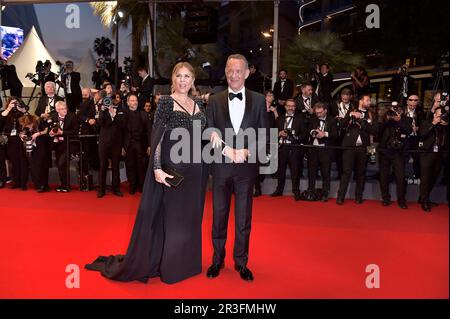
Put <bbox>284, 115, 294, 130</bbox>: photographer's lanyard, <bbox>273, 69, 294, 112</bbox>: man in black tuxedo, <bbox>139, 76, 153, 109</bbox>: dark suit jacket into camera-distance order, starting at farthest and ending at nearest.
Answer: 1. <bbox>273, 69, 294, 112</bbox>: man in black tuxedo
2. <bbox>139, 76, 153, 109</bbox>: dark suit jacket
3. <bbox>284, 115, 294, 130</bbox>: photographer's lanyard

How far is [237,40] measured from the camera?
2969cm

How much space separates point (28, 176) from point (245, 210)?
17.6ft

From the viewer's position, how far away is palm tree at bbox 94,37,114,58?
2063 cm

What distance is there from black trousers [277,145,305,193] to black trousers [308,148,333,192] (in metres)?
0.17

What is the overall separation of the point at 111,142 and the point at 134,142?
1.36 feet

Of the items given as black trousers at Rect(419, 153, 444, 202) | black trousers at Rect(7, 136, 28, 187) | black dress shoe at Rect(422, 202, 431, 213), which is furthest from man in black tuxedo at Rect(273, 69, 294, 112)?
black trousers at Rect(7, 136, 28, 187)

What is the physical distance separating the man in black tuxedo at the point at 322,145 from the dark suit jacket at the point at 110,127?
2965 mm

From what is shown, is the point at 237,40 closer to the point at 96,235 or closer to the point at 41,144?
the point at 41,144

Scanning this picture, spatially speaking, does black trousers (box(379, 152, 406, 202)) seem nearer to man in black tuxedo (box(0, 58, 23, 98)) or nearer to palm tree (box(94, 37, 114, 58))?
man in black tuxedo (box(0, 58, 23, 98))

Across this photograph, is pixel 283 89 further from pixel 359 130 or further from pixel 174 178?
pixel 174 178

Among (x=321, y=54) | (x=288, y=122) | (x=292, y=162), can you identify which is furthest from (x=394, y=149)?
(x=321, y=54)

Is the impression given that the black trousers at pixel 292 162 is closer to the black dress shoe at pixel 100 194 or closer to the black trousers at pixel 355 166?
the black trousers at pixel 355 166

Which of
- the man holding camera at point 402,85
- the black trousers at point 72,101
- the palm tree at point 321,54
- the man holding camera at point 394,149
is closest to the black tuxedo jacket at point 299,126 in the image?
the man holding camera at point 394,149
